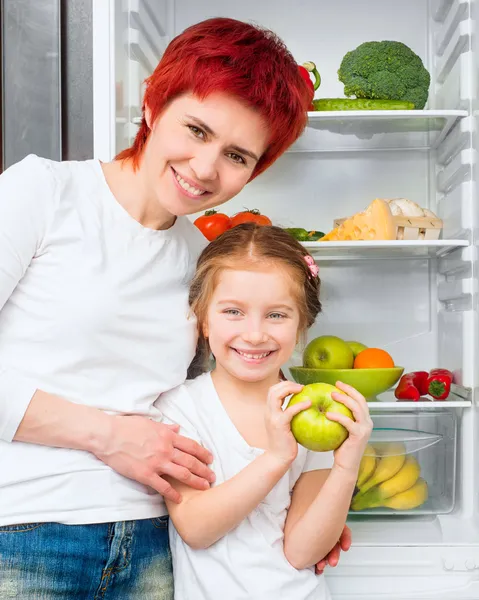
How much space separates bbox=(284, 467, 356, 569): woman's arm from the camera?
1.11m

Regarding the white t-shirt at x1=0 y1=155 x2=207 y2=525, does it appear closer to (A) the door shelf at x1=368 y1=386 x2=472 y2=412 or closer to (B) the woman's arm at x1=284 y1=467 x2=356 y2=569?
(B) the woman's arm at x1=284 y1=467 x2=356 y2=569

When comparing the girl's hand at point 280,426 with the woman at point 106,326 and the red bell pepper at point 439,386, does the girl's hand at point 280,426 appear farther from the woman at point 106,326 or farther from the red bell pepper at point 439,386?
the red bell pepper at point 439,386

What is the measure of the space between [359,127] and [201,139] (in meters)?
0.92

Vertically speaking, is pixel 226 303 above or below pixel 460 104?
below

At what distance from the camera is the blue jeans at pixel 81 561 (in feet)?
3.40

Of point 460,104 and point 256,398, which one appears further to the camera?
point 460,104

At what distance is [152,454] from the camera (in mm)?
1110

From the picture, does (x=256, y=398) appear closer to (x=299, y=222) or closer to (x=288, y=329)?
(x=288, y=329)

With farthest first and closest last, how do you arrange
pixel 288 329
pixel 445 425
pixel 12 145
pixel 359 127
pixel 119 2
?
pixel 12 145, pixel 359 127, pixel 445 425, pixel 119 2, pixel 288 329

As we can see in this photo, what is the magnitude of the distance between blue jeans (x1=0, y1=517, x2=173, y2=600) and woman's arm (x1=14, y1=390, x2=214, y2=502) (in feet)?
0.30

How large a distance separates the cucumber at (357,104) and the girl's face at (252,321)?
71 centimetres

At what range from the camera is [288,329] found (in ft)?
4.02

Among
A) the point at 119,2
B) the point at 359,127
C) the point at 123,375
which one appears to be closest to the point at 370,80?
the point at 359,127

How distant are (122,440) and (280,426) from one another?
0.24m
